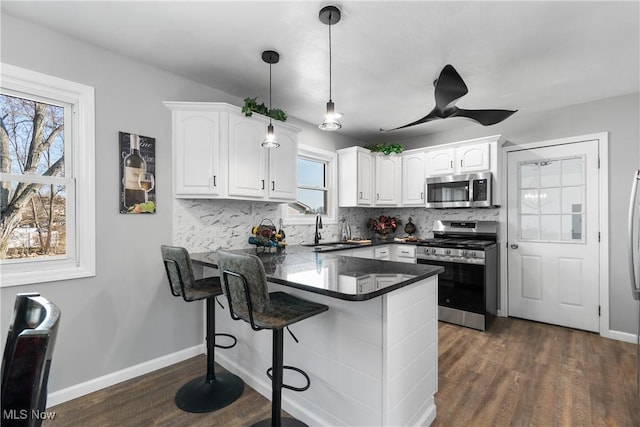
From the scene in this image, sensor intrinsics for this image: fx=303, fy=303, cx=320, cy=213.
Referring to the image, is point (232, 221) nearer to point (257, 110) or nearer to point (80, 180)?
point (257, 110)

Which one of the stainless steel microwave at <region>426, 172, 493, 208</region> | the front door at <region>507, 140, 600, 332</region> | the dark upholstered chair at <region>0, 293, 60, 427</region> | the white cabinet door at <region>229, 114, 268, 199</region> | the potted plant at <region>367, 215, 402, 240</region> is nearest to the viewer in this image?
the dark upholstered chair at <region>0, 293, 60, 427</region>

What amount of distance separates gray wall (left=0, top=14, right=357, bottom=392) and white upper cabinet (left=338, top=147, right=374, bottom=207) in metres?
2.25

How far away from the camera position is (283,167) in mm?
3203

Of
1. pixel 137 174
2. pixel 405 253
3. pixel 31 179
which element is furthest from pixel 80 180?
pixel 405 253

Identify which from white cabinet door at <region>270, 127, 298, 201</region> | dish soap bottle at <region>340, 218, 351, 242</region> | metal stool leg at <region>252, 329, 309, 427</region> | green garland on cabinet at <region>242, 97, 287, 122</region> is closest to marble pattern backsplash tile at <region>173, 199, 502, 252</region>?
dish soap bottle at <region>340, 218, 351, 242</region>

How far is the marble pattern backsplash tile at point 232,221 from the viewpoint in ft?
9.02

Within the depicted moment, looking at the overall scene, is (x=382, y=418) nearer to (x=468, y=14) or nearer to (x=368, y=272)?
(x=368, y=272)

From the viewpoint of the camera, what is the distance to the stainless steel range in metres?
3.39

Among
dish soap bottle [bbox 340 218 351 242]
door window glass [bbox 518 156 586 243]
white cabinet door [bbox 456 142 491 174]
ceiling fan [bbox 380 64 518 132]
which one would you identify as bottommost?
dish soap bottle [bbox 340 218 351 242]

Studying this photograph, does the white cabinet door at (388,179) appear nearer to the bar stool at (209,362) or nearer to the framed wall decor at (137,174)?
the bar stool at (209,362)

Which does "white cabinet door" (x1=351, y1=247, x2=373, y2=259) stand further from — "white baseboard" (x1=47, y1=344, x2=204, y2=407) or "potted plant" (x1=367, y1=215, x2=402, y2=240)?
"white baseboard" (x1=47, y1=344, x2=204, y2=407)

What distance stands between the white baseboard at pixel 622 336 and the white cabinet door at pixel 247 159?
3895mm

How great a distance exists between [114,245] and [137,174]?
0.58 m

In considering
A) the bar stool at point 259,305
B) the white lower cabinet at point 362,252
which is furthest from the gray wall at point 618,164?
the bar stool at point 259,305
